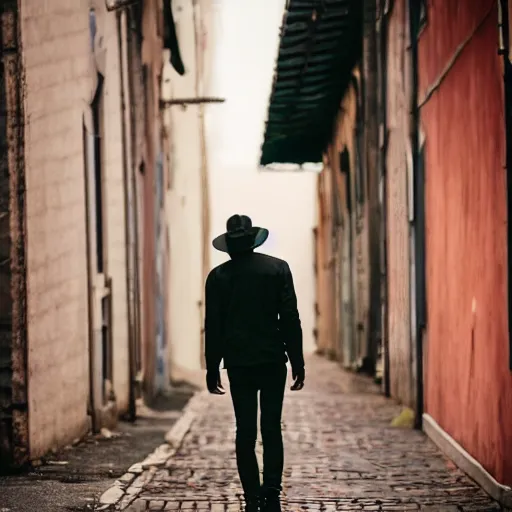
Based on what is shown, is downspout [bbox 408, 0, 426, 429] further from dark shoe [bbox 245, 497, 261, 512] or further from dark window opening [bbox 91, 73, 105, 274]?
dark shoe [bbox 245, 497, 261, 512]

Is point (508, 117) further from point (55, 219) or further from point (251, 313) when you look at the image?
point (55, 219)

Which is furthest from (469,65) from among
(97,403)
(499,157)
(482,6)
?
(97,403)

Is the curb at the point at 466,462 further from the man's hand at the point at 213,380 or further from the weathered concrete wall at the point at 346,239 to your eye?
the weathered concrete wall at the point at 346,239

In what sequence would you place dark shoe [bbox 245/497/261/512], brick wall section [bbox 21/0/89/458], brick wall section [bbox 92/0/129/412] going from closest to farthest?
dark shoe [bbox 245/497/261/512] → brick wall section [bbox 21/0/89/458] → brick wall section [bbox 92/0/129/412]

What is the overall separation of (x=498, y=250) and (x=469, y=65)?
5.83 ft

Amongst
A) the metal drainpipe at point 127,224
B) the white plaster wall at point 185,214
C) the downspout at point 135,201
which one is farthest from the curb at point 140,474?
the white plaster wall at point 185,214

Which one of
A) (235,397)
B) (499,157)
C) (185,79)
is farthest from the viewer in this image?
(185,79)

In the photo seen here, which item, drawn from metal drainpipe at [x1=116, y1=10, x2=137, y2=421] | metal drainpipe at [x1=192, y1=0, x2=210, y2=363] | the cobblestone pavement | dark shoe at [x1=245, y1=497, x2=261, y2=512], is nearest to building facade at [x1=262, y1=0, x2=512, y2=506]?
the cobblestone pavement

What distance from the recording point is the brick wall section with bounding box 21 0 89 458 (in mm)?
8625

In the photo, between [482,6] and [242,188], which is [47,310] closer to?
[482,6]

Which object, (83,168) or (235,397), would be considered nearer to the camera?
(235,397)

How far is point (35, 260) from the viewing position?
28.5ft

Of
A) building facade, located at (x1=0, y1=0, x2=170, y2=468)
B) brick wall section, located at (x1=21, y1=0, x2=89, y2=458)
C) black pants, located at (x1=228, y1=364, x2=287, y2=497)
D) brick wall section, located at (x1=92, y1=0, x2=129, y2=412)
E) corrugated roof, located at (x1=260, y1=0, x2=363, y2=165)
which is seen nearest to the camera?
black pants, located at (x1=228, y1=364, x2=287, y2=497)

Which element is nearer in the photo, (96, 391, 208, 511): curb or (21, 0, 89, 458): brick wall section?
(96, 391, 208, 511): curb
